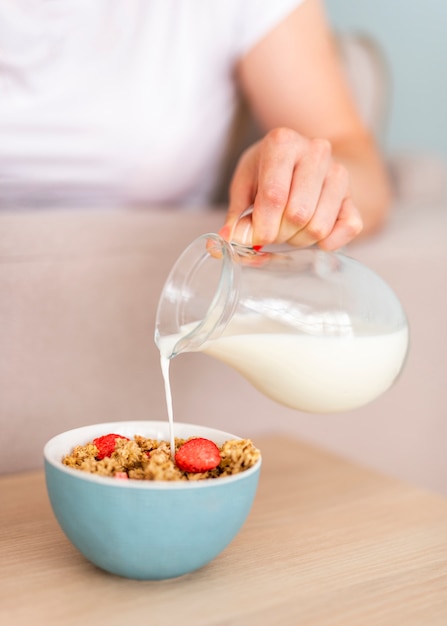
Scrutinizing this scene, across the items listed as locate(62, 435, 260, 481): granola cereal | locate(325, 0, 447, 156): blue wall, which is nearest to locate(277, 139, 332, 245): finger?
locate(62, 435, 260, 481): granola cereal

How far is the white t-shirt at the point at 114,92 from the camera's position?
1.06m

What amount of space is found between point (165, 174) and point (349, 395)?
1.84 ft

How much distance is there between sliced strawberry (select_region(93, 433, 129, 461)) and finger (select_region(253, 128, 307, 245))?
0.21 meters

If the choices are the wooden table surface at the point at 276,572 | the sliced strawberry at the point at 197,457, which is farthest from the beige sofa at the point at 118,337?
the sliced strawberry at the point at 197,457

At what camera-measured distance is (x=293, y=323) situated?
0.68 metres

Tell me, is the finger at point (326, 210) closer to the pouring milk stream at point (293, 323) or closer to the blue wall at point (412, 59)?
the pouring milk stream at point (293, 323)

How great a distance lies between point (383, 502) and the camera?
807 mm

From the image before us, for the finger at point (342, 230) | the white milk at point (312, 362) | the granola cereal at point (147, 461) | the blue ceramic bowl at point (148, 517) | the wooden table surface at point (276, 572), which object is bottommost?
the wooden table surface at point (276, 572)

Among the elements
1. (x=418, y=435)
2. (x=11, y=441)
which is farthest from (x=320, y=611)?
(x=418, y=435)

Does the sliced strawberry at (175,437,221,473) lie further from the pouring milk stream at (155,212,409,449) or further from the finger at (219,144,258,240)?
the finger at (219,144,258,240)

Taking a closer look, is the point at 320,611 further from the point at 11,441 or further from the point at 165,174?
the point at 165,174

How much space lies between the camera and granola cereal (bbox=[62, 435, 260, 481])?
22.5 inches

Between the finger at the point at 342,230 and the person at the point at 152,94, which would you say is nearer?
the finger at the point at 342,230

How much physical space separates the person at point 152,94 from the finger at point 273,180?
0.25 meters
